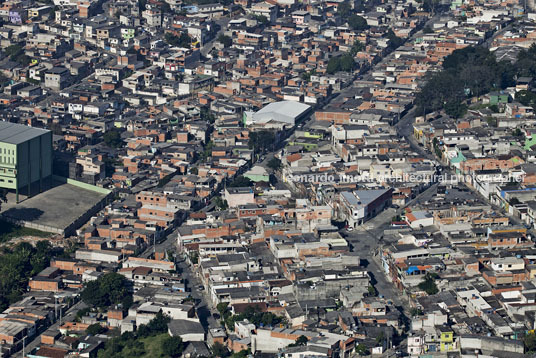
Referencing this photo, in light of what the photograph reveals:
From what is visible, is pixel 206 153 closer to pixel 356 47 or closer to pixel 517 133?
pixel 517 133

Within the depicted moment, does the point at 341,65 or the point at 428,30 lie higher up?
the point at 428,30

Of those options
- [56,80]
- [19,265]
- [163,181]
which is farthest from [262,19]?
[19,265]

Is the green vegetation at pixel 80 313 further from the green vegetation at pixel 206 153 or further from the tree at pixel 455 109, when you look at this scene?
the tree at pixel 455 109

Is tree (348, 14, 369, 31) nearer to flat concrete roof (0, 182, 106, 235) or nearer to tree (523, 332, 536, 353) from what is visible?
flat concrete roof (0, 182, 106, 235)

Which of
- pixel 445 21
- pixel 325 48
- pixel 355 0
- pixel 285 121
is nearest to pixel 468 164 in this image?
pixel 285 121

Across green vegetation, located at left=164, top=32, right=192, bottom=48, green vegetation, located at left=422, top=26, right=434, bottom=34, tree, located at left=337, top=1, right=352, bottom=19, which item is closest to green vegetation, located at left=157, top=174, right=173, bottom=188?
green vegetation, located at left=164, top=32, right=192, bottom=48

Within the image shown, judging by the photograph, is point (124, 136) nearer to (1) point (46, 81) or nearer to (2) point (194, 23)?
(1) point (46, 81)
